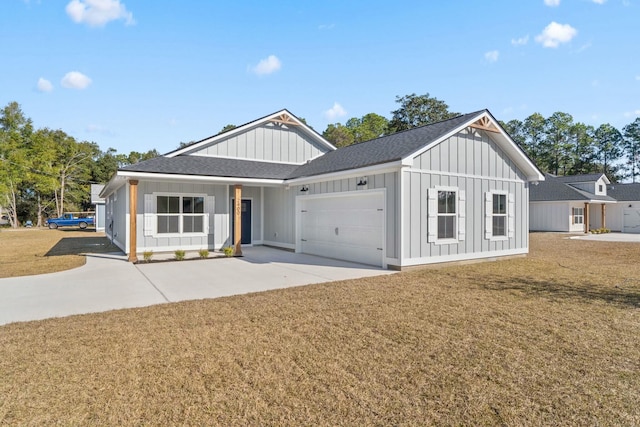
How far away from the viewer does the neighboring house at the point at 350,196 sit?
9305 mm

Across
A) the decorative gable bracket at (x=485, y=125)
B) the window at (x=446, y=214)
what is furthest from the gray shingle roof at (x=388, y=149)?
the window at (x=446, y=214)

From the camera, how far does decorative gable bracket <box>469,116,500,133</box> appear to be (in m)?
10.1

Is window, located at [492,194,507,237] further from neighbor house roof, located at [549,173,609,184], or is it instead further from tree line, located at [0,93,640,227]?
tree line, located at [0,93,640,227]

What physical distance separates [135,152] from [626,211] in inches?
2532

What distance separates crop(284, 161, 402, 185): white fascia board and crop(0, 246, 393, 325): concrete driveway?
2597 mm

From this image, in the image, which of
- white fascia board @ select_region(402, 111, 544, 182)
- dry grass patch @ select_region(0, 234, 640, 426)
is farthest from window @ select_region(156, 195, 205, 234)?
white fascia board @ select_region(402, 111, 544, 182)

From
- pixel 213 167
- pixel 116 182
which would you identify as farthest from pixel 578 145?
pixel 116 182

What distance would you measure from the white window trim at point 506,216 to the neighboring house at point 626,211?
2355cm

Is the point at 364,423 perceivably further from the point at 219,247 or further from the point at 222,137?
the point at 222,137

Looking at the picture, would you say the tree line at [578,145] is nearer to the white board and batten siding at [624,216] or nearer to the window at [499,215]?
the white board and batten siding at [624,216]

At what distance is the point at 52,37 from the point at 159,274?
10.3 meters

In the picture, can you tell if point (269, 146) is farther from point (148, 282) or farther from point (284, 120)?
point (148, 282)

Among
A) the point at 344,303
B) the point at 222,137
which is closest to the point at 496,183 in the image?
the point at 344,303

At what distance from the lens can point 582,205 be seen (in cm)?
2620
